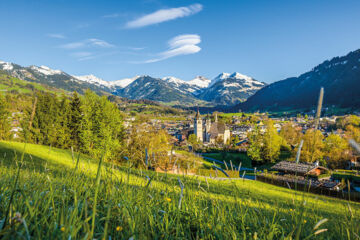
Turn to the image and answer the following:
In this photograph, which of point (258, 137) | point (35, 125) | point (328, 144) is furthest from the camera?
point (258, 137)

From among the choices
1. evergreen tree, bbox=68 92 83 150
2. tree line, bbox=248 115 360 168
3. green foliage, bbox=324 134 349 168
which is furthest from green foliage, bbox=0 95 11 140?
green foliage, bbox=324 134 349 168

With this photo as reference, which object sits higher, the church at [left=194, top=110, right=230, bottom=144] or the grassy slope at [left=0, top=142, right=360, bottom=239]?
the grassy slope at [left=0, top=142, right=360, bottom=239]

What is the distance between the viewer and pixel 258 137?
5959 centimetres

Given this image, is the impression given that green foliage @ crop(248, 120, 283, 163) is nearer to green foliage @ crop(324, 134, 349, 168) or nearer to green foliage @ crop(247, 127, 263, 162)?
green foliage @ crop(247, 127, 263, 162)

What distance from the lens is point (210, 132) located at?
12519 cm

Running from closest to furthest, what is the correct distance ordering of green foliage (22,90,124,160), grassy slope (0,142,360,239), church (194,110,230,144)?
grassy slope (0,142,360,239) < green foliage (22,90,124,160) < church (194,110,230,144)

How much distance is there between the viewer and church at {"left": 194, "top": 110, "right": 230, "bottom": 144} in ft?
392

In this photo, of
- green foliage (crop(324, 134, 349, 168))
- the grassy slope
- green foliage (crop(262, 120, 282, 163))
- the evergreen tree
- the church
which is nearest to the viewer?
the grassy slope

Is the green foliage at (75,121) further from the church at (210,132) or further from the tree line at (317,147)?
the church at (210,132)

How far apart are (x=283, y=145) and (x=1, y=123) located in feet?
233

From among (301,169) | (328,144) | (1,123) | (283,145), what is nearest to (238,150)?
(283,145)

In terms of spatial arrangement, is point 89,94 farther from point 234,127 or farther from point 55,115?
point 234,127

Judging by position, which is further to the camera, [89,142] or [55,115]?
[55,115]

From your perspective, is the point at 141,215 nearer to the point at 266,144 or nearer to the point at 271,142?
the point at 271,142
